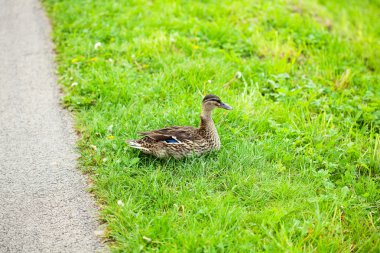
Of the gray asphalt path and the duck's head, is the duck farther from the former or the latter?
the gray asphalt path

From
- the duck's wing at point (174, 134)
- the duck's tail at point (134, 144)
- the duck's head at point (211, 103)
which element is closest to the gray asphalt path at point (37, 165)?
the duck's tail at point (134, 144)

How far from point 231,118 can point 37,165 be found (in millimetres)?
2462

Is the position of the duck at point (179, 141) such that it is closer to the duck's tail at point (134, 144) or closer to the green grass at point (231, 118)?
the duck's tail at point (134, 144)

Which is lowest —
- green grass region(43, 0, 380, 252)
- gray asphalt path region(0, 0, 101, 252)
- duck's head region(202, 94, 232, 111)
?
gray asphalt path region(0, 0, 101, 252)

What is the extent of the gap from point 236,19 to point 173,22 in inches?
53.5

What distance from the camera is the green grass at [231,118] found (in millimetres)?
4062

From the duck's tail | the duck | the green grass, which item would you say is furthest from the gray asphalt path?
the duck

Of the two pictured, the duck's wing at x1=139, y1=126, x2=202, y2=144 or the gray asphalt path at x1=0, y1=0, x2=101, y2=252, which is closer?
the gray asphalt path at x1=0, y1=0, x2=101, y2=252

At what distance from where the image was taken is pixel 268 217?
4129 mm

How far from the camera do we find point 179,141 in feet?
15.8

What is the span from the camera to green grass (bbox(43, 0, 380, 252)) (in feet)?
13.3

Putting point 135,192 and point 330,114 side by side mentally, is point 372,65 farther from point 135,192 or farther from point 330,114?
point 135,192

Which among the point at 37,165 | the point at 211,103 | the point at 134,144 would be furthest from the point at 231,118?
the point at 37,165

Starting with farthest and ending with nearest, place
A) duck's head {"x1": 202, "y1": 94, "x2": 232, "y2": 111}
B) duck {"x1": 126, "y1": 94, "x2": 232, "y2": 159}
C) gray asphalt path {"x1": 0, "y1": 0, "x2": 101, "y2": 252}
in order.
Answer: duck's head {"x1": 202, "y1": 94, "x2": 232, "y2": 111} < duck {"x1": 126, "y1": 94, "x2": 232, "y2": 159} < gray asphalt path {"x1": 0, "y1": 0, "x2": 101, "y2": 252}
